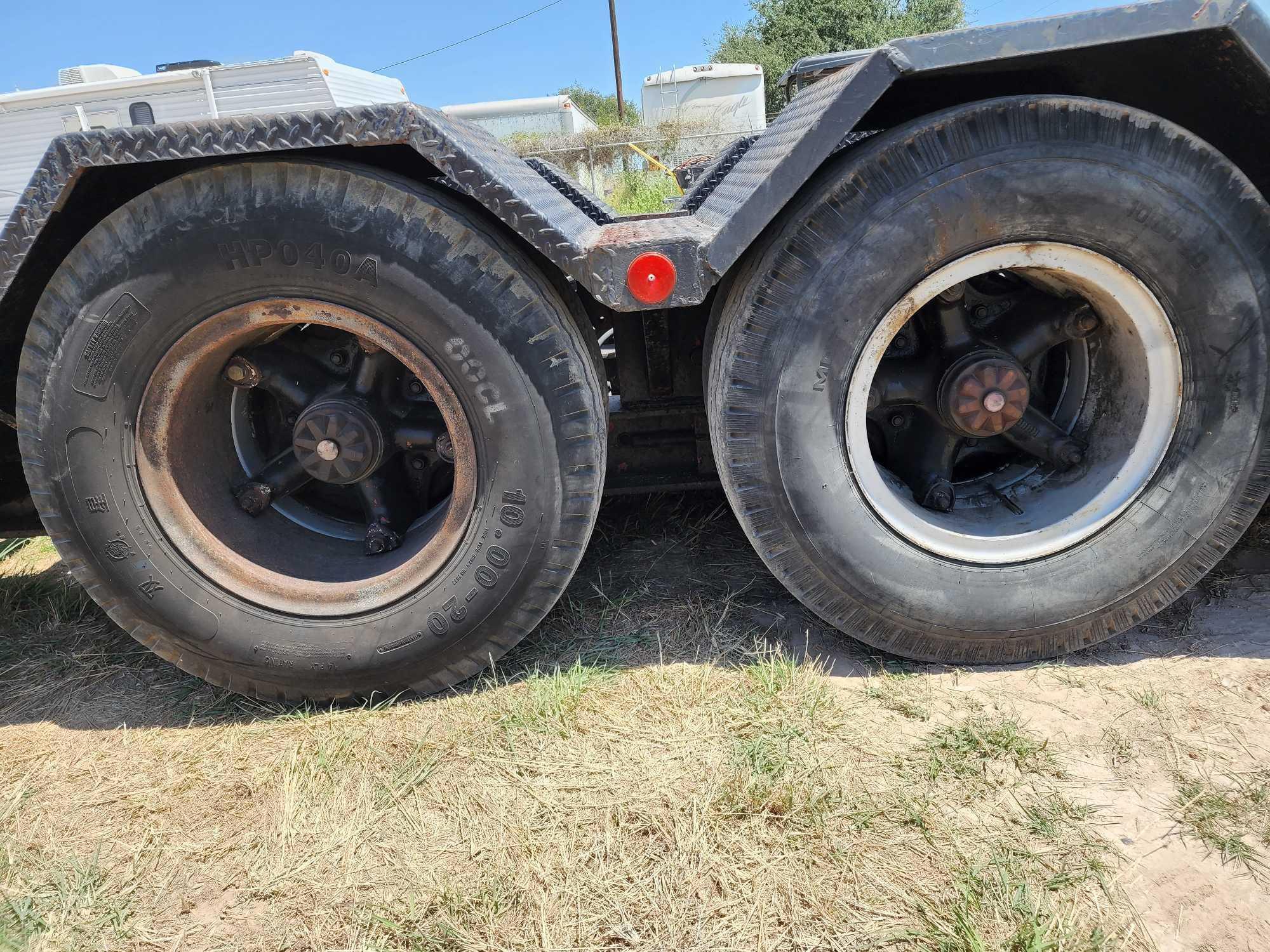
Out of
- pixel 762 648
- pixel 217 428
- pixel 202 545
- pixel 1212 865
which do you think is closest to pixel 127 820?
pixel 202 545

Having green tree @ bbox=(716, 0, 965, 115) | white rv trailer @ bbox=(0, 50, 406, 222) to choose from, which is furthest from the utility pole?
white rv trailer @ bbox=(0, 50, 406, 222)

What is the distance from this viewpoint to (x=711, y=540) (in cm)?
315

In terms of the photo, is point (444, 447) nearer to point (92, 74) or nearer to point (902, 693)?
point (902, 693)

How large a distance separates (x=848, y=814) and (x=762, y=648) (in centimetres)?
70

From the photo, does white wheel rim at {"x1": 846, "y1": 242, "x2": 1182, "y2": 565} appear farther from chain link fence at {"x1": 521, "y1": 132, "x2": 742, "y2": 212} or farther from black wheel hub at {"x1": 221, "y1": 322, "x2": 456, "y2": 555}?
chain link fence at {"x1": 521, "y1": 132, "x2": 742, "y2": 212}

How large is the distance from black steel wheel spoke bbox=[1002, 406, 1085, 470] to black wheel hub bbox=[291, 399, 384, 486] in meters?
1.97

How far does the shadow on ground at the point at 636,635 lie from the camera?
2377 mm

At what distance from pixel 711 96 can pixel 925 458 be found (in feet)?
62.5

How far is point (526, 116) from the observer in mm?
19125

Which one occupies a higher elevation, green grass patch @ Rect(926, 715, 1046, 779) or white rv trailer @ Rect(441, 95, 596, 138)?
white rv trailer @ Rect(441, 95, 596, 138)

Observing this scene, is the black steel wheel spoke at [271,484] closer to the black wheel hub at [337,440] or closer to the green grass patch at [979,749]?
the black wheel hub at [337,440]

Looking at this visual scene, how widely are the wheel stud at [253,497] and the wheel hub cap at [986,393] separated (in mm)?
2125

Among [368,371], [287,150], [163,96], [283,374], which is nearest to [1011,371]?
[368,371]

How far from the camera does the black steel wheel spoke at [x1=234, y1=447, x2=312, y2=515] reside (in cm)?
Result: 249
